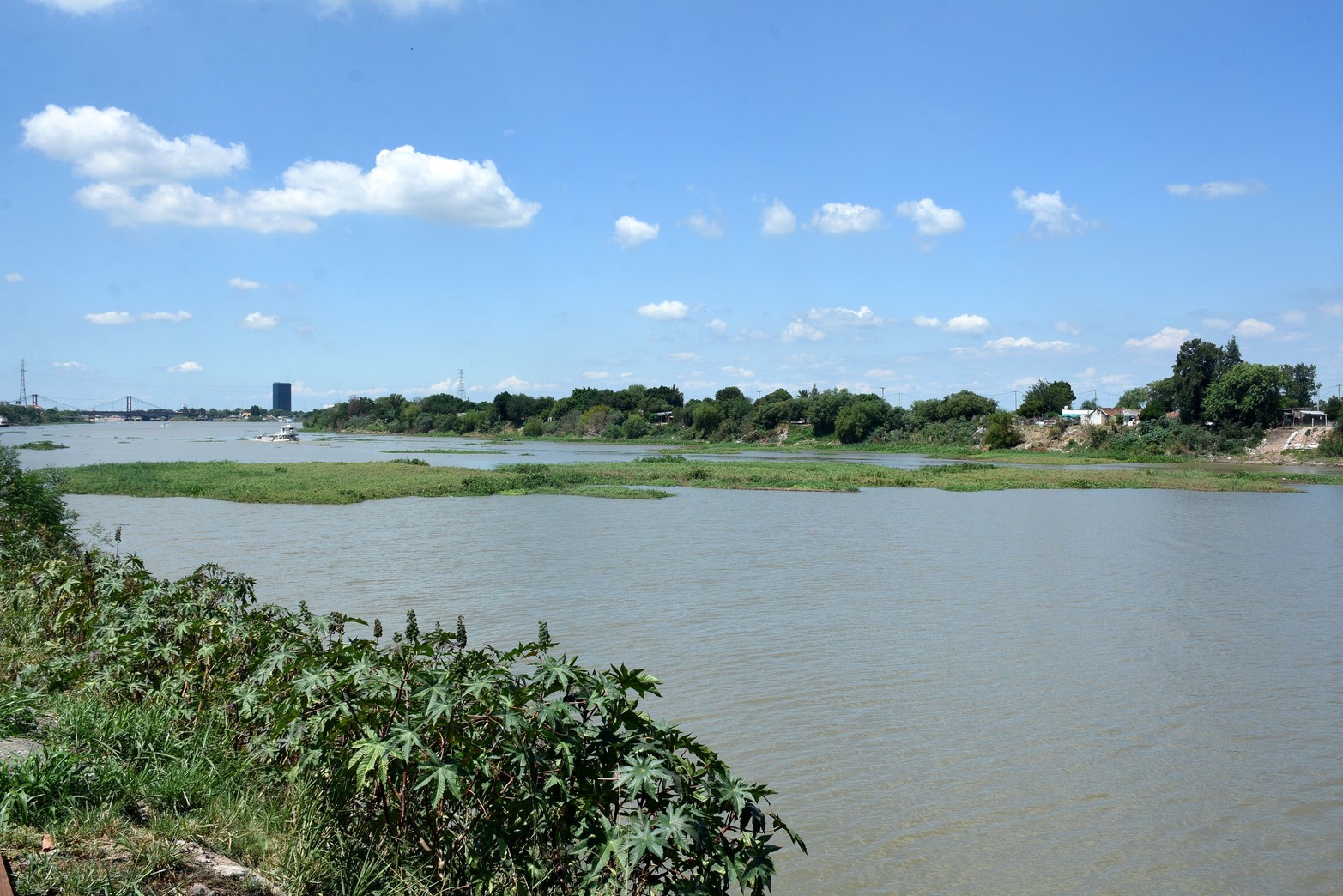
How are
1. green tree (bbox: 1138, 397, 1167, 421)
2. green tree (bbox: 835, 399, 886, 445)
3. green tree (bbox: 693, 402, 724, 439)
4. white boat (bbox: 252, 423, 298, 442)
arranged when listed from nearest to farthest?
green tree (bbox: 1138, 397, 1167, 421) < green tree (bbox: 835, 399, 886, 445) < white boat (bbox: 252, 423, 298, 442) < green tree (bbox: 693, 402, 724, 439)

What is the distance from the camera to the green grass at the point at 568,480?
2766 centimetres

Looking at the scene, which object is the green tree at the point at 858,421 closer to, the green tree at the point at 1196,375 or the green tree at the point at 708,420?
the green tree at the point at 708,420

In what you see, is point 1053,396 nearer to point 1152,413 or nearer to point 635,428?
point 1152,413

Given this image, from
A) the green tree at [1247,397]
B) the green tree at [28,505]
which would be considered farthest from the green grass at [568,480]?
the green tree at [1247,397]

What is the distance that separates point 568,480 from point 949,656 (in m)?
24.0

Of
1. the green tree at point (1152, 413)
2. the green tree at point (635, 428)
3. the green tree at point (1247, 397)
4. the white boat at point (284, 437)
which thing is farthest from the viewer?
the green tree at point (635, 428)

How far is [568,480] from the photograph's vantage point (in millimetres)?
32969

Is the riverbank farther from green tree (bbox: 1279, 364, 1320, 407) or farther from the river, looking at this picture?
green tree (bbox: 1279, 364, 1320, 407)

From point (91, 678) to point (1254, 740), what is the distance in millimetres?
8632

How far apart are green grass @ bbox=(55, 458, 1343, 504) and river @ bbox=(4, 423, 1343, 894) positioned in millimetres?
4821

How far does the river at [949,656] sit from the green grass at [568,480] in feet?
15.8

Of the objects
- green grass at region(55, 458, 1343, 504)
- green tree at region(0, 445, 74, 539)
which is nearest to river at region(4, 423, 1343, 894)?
green tree at region(0, 445, 74, 539)

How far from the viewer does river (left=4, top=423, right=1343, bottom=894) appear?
5.78 metres

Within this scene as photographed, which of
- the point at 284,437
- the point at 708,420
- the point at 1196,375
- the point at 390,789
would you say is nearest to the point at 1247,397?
the point at 1196,375
